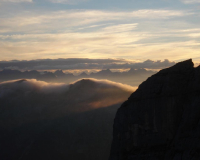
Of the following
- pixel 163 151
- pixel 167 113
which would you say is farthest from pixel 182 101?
pixel 163 151

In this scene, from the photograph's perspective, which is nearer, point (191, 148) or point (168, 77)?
point (191, 148)

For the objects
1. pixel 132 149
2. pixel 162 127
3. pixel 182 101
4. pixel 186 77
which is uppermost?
pixel 186 77

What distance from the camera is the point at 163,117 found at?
58.3 meters

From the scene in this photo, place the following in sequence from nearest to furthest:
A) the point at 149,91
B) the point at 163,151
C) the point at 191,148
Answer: the point at 191,148 → the point at 163,151 → the point at 149,91

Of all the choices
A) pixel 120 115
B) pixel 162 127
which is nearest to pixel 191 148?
pixel 162 127

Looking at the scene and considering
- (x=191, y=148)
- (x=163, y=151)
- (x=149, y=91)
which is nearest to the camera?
(x=191, y=148)

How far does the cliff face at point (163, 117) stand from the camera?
54500 mm

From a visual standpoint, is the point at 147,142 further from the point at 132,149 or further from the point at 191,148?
the point at 191,148

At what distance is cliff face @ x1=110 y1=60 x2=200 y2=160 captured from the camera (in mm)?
54500

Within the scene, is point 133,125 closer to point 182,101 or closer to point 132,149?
point 132,149

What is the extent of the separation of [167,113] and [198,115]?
20.7 ft

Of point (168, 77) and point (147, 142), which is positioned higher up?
point (168, 77)

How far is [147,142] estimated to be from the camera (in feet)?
192

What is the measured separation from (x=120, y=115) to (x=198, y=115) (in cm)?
1622
